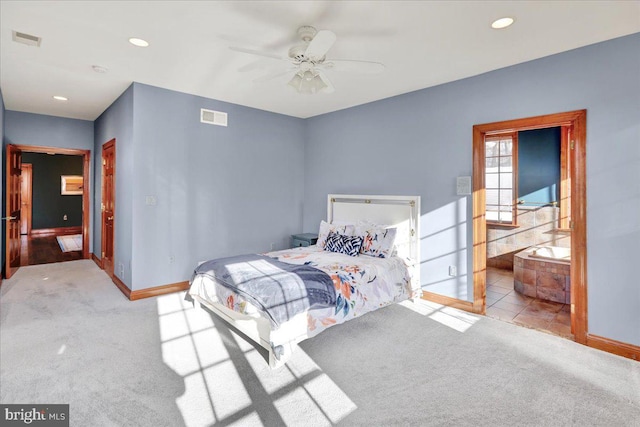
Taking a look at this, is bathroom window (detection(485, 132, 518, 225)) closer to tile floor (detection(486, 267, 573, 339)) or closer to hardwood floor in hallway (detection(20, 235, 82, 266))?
tile floor (detection(486, 267, 573, 339))

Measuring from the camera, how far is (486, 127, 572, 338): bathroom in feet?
14.1

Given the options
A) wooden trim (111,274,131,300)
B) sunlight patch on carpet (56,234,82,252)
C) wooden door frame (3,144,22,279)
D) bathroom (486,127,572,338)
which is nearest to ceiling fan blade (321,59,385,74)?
bathroom (486,127,572,338)

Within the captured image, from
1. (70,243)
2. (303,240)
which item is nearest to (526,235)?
(303,240)

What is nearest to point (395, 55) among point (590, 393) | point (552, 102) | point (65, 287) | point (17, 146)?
point (552, 102)

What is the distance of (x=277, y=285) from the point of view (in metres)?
2.74

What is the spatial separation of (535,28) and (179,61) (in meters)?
3.27

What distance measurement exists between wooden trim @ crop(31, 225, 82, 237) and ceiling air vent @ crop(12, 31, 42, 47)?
28.3 ft

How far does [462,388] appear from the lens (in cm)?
232

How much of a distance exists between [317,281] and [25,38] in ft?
11.1

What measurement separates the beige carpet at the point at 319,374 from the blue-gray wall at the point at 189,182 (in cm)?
99

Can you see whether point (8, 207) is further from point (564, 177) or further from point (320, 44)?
point (564, 177)

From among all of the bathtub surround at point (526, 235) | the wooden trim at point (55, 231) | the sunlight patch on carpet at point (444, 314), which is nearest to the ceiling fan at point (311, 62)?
the sunlight patch on carpet at point (444, 314)

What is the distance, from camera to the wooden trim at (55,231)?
954 centimetres

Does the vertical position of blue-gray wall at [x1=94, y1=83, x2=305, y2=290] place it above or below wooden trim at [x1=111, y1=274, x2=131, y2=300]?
above
